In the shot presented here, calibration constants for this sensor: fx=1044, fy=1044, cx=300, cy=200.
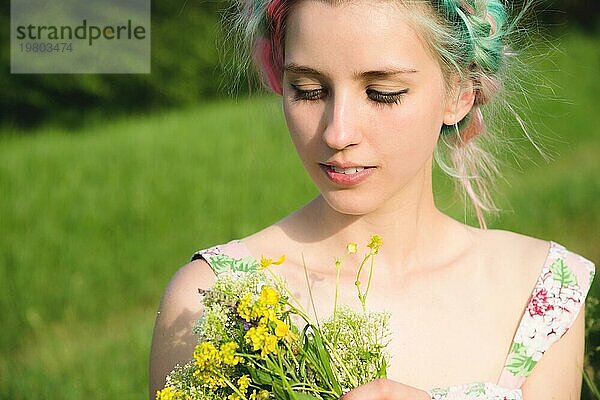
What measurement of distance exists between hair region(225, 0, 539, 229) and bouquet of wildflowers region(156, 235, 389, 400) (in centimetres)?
63

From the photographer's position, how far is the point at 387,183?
7.71ft

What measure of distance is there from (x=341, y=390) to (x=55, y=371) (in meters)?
4.04

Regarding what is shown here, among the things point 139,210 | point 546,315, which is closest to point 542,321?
point 546,315

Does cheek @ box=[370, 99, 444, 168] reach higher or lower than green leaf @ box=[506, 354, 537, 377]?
higher

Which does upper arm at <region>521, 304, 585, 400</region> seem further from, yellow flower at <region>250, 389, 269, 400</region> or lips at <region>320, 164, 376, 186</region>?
yellow flower at <region>250, 389, 269, 400</region>

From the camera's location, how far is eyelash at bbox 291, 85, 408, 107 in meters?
2.25

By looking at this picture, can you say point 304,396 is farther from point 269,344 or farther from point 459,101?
point 459,101

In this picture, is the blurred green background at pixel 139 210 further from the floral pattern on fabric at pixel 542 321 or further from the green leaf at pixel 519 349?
the green leaf at pixel 519 349

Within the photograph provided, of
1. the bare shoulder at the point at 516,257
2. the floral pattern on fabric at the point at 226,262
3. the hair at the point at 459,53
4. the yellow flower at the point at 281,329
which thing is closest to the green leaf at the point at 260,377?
the yellow flower at the point at 281,329

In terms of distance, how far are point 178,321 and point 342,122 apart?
66cm

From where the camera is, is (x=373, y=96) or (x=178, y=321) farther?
(x=178, y=321)

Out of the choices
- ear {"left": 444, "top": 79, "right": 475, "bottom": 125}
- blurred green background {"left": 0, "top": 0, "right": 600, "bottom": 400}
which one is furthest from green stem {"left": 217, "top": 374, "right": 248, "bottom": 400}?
blurred green background {"left": 0, "top": 0, "right": 600, "bottom": 400}

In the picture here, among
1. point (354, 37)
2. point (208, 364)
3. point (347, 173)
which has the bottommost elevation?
point (208, 364)

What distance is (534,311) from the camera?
2658 millimetres
